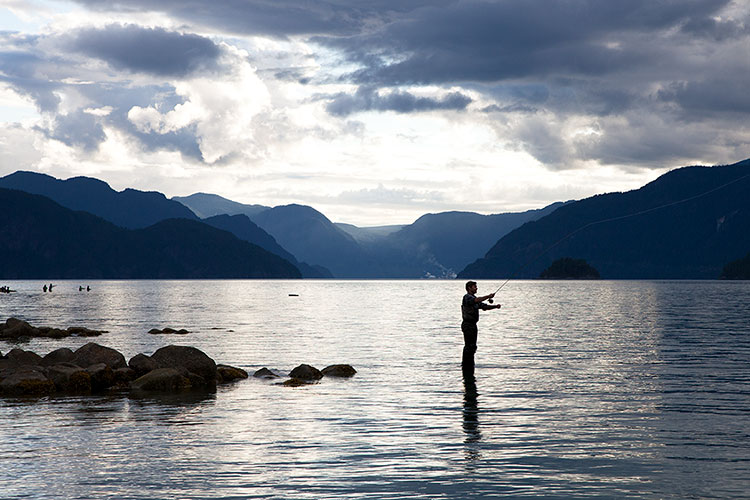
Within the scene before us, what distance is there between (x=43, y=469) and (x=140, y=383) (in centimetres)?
1220

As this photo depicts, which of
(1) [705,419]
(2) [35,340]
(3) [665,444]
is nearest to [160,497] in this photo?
(3) [665,444]

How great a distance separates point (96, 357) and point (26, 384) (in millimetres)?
3762

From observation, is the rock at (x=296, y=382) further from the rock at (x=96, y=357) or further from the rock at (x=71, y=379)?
the rock at (x=71, y=379)

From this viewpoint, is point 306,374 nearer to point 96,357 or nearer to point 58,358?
point 96,357

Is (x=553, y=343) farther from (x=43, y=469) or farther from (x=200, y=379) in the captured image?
(x=43, y=469)

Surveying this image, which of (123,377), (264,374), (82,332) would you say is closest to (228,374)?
(264,374)

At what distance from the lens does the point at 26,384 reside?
25.7 m

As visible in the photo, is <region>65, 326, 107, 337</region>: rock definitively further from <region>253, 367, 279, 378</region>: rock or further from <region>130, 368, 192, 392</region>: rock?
<region>130, 368, 192, 392</region>: rock

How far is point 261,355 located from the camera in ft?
130

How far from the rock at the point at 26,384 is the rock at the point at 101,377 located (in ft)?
4.53

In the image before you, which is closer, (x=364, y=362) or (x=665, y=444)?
(x=665, y=444)

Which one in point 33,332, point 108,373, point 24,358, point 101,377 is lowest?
point 33,332

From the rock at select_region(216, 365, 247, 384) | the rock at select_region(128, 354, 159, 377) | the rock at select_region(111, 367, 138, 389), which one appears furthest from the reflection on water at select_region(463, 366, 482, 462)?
the rock at select_region(111, 367, 138, 389)

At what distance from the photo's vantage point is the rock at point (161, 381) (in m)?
26.4
